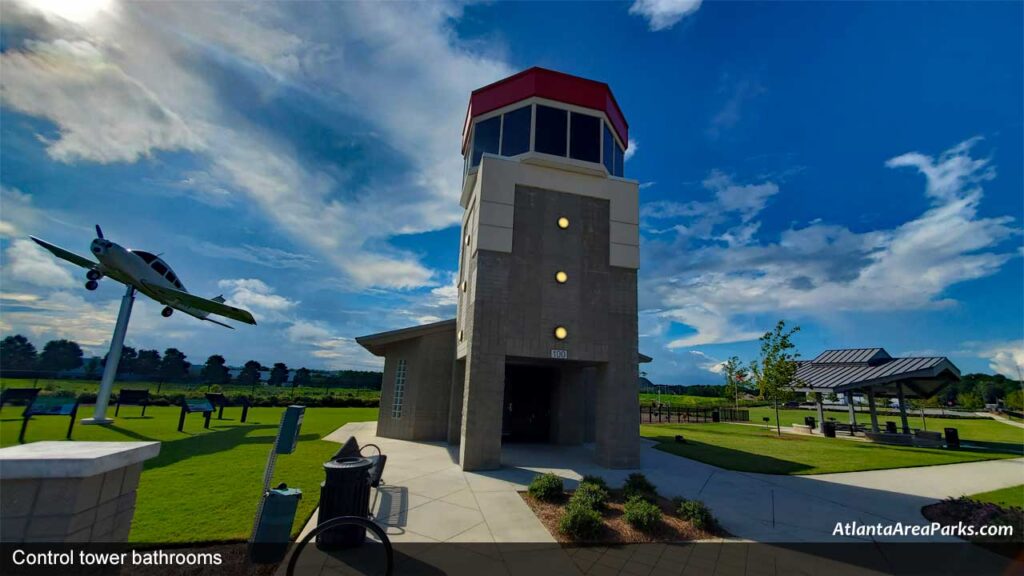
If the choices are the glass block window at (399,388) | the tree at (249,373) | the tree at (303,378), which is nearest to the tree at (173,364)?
the tree at (249,373)

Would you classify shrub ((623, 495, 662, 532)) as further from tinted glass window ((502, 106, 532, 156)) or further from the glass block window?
the glass block window

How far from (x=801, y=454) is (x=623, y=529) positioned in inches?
541

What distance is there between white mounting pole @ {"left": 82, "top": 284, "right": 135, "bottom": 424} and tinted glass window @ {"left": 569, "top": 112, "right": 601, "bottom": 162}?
22.3m

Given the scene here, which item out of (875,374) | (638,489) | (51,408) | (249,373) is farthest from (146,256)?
(249,373)

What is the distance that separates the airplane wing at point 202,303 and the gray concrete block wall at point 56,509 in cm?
2381

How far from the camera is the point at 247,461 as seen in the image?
1087cm

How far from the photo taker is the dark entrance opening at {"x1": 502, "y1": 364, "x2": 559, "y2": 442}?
17766mm

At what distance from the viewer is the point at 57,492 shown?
Result: 123 inches

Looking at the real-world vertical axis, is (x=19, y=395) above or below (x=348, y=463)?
below

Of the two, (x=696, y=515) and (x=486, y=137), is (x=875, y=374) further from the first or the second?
(x=486, y=137)

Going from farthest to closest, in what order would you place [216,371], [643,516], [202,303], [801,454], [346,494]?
[216,371], [202,303], [801,454], [643,516], [346,494]

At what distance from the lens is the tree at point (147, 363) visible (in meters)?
62.5

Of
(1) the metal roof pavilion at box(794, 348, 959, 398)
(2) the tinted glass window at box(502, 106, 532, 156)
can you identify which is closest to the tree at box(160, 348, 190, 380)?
(2) the tinted glass window at box(502, 106, 532, 156)

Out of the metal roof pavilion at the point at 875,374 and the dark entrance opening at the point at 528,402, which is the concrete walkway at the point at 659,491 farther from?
the metal roof pavilion at the point at 875,374
